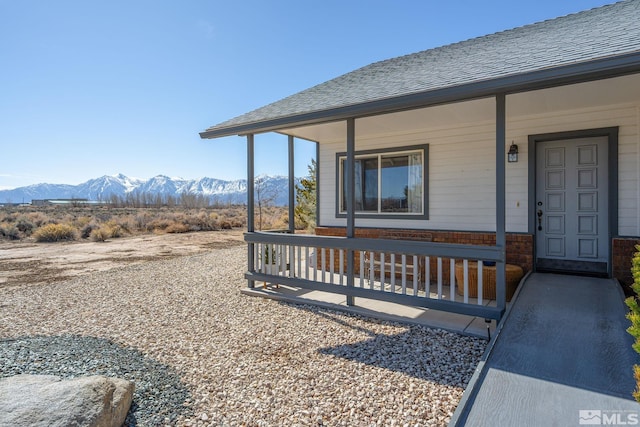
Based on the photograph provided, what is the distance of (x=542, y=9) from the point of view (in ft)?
25.2

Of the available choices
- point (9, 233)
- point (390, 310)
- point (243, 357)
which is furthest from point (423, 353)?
point (9, 233)

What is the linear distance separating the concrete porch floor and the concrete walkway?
1.86 feet

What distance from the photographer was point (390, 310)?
4.89m

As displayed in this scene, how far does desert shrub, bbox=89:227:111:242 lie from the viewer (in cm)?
1582

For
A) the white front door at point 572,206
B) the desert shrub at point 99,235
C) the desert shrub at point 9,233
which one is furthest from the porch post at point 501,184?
the desert shrub at point 9,233

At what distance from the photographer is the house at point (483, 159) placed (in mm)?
3895

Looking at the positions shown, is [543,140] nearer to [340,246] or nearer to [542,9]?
[340,246]

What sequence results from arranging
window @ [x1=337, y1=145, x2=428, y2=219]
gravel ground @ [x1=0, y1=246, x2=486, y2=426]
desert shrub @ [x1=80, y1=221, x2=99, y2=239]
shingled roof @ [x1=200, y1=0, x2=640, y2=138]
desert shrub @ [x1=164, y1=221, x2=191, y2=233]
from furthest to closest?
desert shrub @ [x1=164, y1=221, x2=191, y2=233] → desert shrub @ [x1=80, y1=221, x2=99, y2=239] → window @ [x1=337, y1=145, x2=428, y2=219] → shingled roof @ [x1=200, y1=0, x2=640, y2=138] → gravel ground @ [x1=0, y1=246, x2=486, y2=426]

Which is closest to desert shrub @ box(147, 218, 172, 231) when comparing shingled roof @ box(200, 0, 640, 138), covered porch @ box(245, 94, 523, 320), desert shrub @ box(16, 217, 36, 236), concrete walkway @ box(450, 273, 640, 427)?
desert shrub @ box(16, 217, 36, 236)

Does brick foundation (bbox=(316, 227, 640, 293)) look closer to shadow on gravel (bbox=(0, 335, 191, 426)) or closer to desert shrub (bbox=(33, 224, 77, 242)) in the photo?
shadow on gravel (bbox=(0, 335, 191, 426))

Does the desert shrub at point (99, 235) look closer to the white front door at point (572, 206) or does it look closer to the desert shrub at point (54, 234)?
the desert shrub at point (54, 234)

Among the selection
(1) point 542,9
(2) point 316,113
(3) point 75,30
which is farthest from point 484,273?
(3) point 75,30

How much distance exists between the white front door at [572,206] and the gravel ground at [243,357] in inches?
112

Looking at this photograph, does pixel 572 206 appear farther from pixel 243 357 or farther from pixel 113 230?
pixel 113 230
